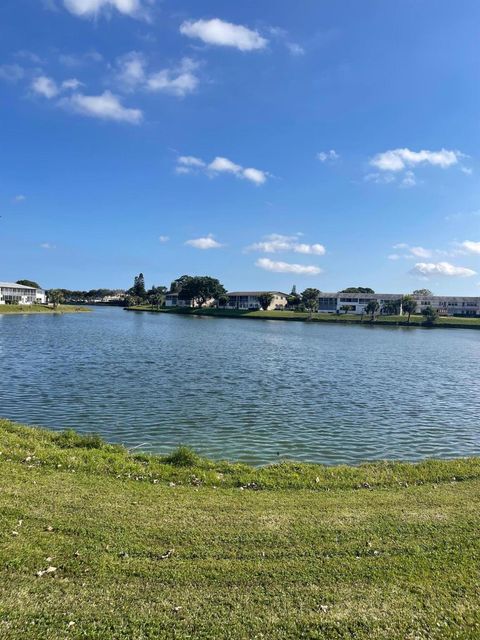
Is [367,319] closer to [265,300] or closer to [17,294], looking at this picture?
[265,300]

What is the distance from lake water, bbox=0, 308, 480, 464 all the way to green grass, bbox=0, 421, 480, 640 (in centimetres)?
569

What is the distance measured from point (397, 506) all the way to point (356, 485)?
197 centimetres

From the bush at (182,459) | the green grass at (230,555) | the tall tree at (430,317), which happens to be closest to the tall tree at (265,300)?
the tall tree at (430,317)

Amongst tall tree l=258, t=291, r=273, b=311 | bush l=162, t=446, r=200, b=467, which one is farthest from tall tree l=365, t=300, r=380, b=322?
bush l=162, t=446, r=200, b=467

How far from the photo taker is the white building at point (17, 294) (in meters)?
162

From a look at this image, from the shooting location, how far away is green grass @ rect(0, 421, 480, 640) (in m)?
5.92

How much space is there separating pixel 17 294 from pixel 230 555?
592ft

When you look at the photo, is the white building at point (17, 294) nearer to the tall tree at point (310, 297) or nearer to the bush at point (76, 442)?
the tall tree at point (310, 297)

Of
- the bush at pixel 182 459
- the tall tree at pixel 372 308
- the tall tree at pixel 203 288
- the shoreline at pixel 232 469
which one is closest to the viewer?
the shoreline at pixel 232 469

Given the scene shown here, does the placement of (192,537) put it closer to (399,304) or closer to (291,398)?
(291,398)

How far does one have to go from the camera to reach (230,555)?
7.58 meters

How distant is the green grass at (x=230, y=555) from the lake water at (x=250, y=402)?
5690 millimetres

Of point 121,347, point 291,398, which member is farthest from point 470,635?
point 121,347

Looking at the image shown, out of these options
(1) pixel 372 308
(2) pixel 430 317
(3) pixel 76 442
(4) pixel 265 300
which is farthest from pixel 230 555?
(4) pixel 265 300
